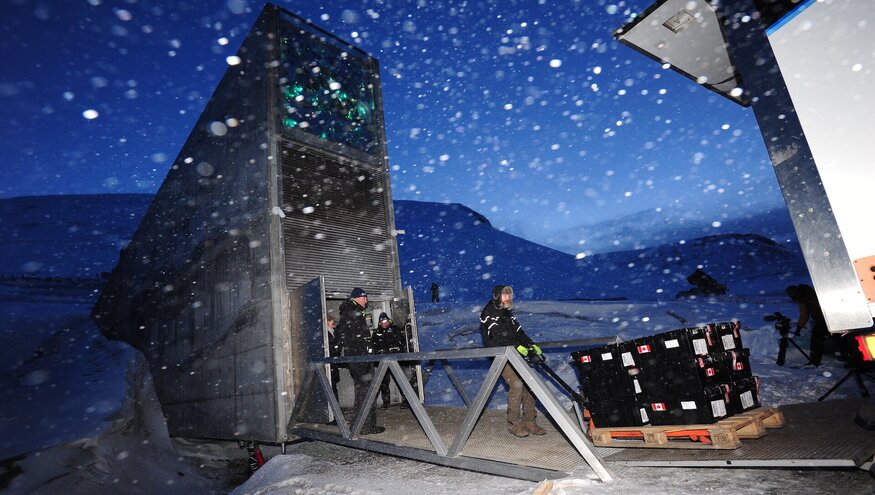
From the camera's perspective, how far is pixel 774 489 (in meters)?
2.90

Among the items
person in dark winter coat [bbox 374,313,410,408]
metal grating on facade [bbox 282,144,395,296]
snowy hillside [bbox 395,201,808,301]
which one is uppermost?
snowy hillside [bbox 395,201,808,301]

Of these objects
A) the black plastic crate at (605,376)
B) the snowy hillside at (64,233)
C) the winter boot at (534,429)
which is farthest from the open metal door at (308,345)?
the snowy hillside at (64,233)

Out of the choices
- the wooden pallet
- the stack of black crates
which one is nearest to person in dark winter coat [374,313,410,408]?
the stack of black crates

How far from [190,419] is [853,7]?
1328 centimetres

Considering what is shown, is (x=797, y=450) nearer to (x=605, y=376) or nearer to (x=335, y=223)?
(x=605, y=376)

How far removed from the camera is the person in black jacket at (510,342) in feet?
16.6

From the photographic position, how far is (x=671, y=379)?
3.92 meters

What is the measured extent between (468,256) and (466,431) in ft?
284

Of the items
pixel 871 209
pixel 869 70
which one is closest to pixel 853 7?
pixel 869 70

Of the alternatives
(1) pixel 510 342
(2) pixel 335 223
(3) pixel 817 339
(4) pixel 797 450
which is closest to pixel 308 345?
(2) pixel 335 223

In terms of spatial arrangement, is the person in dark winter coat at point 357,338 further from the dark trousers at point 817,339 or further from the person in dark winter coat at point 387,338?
the dark trousers at point 817,339

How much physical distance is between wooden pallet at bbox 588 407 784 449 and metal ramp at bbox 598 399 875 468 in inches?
2.4

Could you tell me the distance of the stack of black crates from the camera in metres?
3.82

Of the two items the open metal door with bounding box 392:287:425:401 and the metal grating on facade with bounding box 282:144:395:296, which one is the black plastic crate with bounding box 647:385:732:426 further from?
the metal grating on facade with bounding box 282:144:395:296
